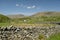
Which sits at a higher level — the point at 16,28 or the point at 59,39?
the point at 16,28

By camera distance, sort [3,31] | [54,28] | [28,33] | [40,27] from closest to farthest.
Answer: [3,31], [28,33], [40,27], [54,28]

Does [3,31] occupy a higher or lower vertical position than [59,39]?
higher

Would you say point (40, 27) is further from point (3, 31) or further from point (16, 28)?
point (3, 31)

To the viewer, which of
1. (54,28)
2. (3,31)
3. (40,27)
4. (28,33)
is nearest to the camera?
(3,31)

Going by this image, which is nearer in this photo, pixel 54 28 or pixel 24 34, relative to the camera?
pixel 24 34

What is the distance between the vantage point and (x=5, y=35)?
11.6 meters

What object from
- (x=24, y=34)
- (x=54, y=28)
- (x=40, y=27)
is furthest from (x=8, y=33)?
(x=54, y=28)

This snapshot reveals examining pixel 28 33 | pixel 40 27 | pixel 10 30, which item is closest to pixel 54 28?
pixel 40 27

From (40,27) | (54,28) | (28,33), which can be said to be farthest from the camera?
(54,28)

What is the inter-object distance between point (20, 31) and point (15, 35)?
0.42 m

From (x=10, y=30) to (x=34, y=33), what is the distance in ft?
6.28

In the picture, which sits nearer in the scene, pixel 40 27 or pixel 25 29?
pixel 25 29

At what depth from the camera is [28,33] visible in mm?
12344

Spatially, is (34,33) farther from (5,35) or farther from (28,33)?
(5,35)
